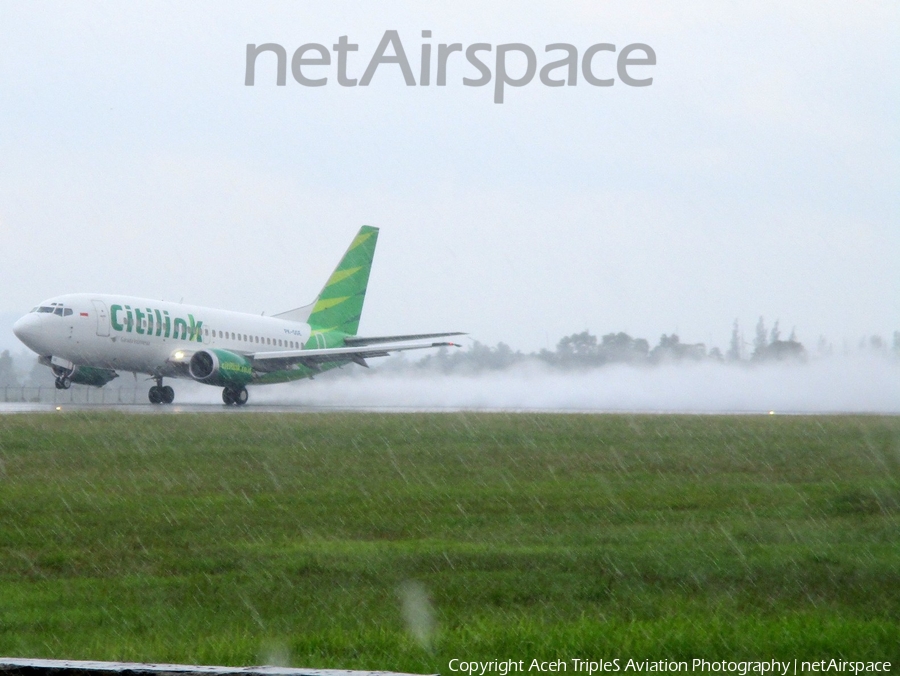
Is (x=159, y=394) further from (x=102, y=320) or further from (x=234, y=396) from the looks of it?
(x=102, y=320)

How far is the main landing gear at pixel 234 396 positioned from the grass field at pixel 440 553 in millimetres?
23795

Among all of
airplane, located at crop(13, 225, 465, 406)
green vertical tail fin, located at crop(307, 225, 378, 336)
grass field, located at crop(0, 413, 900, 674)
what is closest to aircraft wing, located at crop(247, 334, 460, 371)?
airplane, located at crop(13, 225, 465, 406)

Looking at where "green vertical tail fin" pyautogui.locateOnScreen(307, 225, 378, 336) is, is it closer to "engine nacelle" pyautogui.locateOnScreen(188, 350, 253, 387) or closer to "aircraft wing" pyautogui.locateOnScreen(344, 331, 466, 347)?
"aircraft wing" pyautogui.locateOnScreen(344, 331, 466, 347)

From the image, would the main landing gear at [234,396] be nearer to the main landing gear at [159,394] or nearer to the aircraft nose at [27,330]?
the main landing gear at [159,394]

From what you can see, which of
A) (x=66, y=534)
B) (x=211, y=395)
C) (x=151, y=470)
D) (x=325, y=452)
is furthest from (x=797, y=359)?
(x=66, y=534)

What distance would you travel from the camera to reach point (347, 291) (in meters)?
54.2

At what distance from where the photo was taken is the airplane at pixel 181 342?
124ft

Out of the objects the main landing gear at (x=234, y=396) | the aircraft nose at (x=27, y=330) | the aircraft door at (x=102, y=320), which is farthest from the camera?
the main landing gear at (x=234, y=396)

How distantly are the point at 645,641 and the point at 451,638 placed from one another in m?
1.31

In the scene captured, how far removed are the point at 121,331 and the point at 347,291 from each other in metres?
17.2

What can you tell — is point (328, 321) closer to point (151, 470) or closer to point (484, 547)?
point (151, 470)

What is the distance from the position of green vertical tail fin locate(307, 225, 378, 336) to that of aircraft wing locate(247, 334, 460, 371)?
5142 millimetres

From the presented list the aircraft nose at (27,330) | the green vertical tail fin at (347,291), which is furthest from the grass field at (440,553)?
the green vertical tail fin at (347,291)

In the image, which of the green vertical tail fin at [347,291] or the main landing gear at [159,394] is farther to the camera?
the green vertical tail fin at [347,291]
